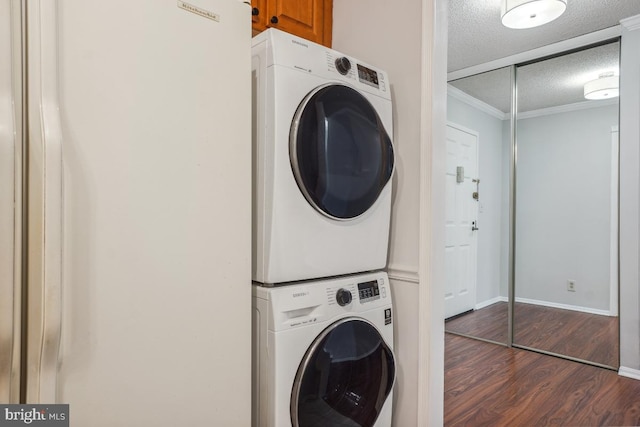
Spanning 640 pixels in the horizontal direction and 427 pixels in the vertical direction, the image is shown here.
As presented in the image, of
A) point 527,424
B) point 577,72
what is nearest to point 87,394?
point 527,424

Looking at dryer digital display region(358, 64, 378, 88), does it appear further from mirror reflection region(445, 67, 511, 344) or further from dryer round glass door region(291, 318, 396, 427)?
mirror reflection region(445, 67, 511, 344)

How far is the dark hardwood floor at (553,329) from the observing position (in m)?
3.04

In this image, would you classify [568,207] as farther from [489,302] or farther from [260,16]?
[260,16]

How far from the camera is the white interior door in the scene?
3.82 metres

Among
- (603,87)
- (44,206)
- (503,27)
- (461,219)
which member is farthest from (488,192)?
(44,206)

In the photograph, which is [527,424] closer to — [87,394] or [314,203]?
[314,203]

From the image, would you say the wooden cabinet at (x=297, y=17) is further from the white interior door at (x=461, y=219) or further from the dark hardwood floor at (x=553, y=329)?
the dark hardwood floor at (x=553, y=329)

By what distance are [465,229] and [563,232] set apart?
2.99 ft

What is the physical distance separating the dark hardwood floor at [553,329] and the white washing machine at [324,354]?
98.2 inches

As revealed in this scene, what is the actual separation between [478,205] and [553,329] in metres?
1.38

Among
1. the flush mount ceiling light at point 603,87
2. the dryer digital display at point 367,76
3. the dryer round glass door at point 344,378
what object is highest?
the flush mount ceiling light at point 603,87

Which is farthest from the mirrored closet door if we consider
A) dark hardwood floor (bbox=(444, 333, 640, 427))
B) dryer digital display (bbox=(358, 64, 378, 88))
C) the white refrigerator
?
the white refrigerator

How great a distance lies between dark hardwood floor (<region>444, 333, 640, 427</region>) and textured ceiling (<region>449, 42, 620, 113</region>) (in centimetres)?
224

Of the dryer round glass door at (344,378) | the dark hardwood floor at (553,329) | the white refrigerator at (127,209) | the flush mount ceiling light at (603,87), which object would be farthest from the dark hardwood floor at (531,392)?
the flush mount ceiling light at (603,87)
